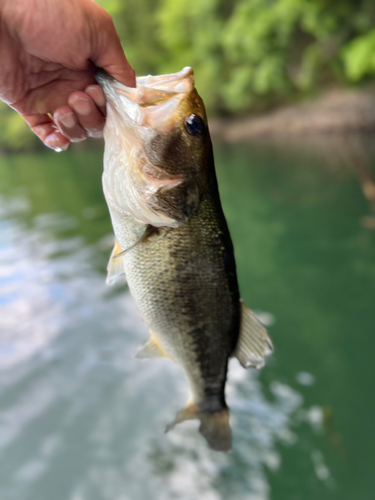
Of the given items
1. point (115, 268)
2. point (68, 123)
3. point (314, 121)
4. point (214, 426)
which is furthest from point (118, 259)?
point (314, 121)

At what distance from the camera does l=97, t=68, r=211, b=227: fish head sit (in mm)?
1486

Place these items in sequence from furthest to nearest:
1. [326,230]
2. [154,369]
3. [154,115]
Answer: [326,230], [154,369], [154,115]

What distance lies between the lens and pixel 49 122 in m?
1.86

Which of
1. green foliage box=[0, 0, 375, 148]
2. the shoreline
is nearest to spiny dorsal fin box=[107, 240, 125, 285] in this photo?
the shoreline

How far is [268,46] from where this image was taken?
818 inches

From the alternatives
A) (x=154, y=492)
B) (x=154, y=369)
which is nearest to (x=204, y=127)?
(x=154, y=492)

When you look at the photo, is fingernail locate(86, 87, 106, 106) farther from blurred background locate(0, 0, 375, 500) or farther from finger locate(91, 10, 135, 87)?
blurred background locate(0, 0, 375, 500)

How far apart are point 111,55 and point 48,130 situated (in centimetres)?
57

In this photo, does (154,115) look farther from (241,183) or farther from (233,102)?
(233,102)

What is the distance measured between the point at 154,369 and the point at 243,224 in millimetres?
5744

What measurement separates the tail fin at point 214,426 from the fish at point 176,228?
0.02m

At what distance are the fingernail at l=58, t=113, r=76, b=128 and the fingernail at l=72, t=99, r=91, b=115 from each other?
2.0 inches

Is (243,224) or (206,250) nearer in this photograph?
(206,250)

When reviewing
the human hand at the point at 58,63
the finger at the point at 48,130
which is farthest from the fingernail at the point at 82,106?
the finger at the point at 48,130
